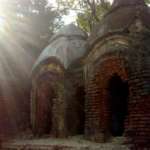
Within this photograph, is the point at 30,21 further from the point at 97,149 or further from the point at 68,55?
the point at 97,149

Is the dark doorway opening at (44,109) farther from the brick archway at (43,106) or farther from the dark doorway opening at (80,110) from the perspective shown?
the dark doorway opening at (80,110)

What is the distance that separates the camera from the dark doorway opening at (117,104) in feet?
31.1

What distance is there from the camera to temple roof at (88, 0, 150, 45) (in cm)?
869

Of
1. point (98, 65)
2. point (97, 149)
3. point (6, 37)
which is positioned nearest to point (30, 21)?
point (6, 37)

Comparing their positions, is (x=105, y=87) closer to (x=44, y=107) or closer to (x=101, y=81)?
(x=101, y=81)

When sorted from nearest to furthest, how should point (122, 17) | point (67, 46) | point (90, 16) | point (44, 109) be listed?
point (122, 17) → point (67, 46) → point (44, 109) → point (90, 16)

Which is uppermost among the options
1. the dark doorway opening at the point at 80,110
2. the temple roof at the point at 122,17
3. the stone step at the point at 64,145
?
the temple roof at the point at 122,17

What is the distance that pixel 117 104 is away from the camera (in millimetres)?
9734

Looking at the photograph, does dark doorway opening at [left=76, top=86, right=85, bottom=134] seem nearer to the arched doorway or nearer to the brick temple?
the brick temple

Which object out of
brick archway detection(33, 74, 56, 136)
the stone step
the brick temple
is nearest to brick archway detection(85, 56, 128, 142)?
the brick temple

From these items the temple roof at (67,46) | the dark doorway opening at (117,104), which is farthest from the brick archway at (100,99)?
the temple roof at (67,46)

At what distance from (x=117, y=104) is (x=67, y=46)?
3.06 m

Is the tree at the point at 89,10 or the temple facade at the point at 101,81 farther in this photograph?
the tree at the point at 89,10

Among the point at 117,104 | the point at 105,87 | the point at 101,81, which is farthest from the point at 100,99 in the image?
the point at 117,104
